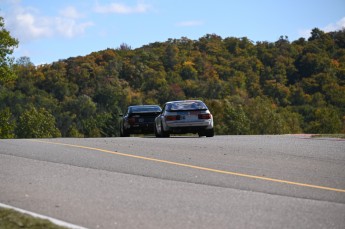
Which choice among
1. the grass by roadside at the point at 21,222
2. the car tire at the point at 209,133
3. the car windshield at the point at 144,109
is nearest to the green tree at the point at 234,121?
the car windshield at the point at 144,109

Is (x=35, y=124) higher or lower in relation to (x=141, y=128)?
lower

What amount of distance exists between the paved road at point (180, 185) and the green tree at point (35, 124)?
434 ft

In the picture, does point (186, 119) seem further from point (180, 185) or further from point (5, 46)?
point (5, 46)

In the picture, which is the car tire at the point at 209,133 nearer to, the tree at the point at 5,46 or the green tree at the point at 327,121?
the tree at the point at 5,46

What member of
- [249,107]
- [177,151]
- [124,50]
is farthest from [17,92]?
[177,151]

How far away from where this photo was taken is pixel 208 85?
13825cm

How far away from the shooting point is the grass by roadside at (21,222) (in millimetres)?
7527

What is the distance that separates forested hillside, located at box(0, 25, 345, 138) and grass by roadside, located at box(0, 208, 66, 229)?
108m

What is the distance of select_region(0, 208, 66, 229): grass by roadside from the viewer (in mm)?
7527

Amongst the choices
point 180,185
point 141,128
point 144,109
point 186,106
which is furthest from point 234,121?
point 180,185

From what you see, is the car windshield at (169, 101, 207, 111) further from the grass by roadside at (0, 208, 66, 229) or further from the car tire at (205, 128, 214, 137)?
the grass by roadside at (0, 208, 66, 229)

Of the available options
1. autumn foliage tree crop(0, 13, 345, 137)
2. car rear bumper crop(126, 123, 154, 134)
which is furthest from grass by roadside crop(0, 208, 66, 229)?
autumn foliage tree crop(0, 13, 345, 137)

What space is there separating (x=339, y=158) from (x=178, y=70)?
122m

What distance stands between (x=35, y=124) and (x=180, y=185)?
140290mm
